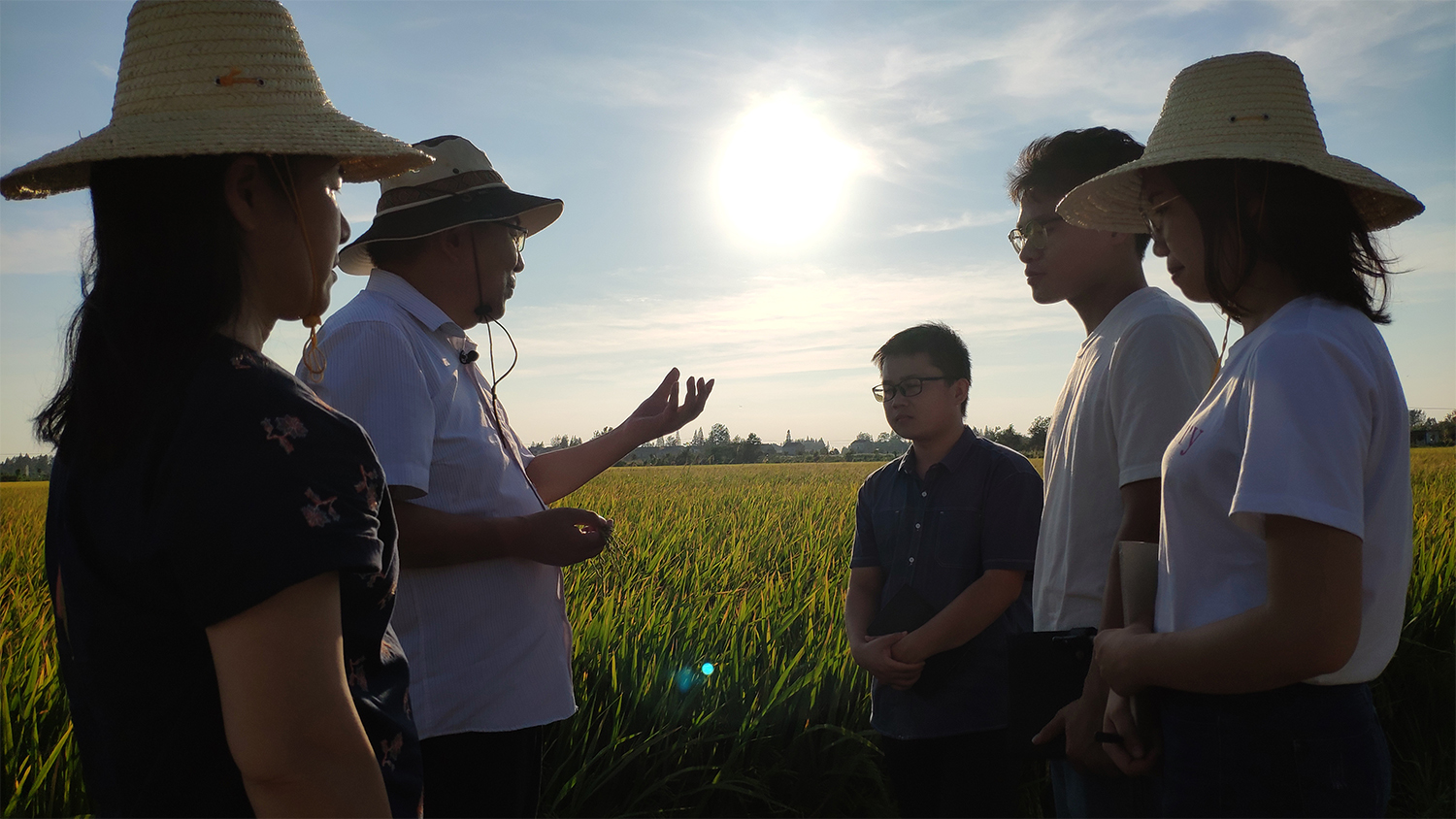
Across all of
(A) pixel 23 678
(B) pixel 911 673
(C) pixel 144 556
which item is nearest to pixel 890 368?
(B) pixel 911 673

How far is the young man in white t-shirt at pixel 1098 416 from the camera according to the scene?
1839mm

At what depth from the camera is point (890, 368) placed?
317 cm

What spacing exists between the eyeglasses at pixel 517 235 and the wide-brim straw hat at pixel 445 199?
1.3 inches

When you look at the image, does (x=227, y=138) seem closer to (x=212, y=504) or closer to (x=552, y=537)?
(x=212, y=504)

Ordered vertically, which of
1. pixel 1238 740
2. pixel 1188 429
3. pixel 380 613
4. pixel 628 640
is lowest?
pixel 628 640

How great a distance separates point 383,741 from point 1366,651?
4.87ft

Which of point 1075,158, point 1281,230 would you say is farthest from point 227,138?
point 1075,158

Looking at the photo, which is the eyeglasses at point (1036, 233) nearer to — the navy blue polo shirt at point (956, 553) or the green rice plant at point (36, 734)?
the navy blue polo shirt at point (956, 553)

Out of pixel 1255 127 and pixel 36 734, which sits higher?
pixel 1255 127

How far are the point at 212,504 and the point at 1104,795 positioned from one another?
1720 millimetres

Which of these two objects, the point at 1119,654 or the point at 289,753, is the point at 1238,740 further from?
the point at 289,753

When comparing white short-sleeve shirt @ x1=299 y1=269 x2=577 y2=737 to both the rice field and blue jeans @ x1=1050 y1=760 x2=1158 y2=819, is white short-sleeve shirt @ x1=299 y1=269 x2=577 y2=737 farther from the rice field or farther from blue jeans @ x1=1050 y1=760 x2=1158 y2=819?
blue jeans @ x1=1050 y1=760 x2=1158 y2=819

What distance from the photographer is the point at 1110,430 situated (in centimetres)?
203

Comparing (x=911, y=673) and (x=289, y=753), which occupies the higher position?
(x=289, y=753)
